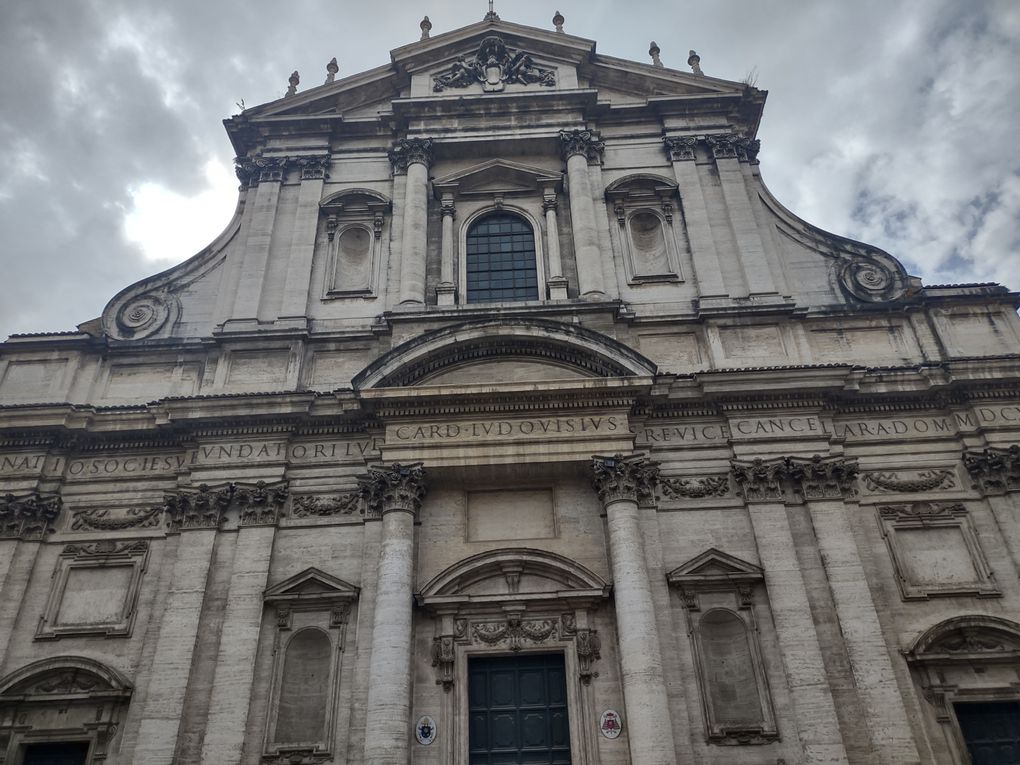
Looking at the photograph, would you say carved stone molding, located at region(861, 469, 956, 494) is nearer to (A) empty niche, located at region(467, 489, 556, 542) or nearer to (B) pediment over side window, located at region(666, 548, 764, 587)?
(B) pediment over side window, located at region(666, 548, 764, 587)

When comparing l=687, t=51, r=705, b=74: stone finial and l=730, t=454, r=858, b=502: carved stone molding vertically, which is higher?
l=687, t=51, r=705, b=74: stone finial

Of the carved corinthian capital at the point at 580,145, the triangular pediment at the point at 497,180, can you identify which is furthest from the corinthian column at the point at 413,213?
the carved corinthian capital at the point at 580,145

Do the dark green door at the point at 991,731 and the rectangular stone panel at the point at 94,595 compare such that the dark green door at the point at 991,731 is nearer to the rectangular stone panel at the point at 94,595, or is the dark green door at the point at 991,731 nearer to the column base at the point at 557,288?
the column base at the point at 557,288

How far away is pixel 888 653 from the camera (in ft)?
41.6

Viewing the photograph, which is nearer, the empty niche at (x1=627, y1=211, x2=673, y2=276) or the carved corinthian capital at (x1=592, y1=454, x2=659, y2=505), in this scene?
the carved corinthian capital at (x1=592, y1=454, x2=659, y2=505)

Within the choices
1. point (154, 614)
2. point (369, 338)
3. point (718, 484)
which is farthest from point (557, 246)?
point (154, 614)

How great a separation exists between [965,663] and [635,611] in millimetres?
5329

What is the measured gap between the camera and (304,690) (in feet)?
43.3

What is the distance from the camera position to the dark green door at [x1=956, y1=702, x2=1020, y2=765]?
1221 centimetres

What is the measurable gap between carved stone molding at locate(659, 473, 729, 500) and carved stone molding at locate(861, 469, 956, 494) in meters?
2.63

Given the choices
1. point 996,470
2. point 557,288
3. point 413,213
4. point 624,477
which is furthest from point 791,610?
point 413,213

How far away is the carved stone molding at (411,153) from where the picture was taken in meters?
18.9

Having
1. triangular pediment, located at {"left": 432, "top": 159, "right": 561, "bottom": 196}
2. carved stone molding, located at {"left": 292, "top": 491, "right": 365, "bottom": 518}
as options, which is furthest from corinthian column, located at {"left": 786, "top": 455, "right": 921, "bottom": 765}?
triangular pediment, located at {"left": 432, "top": 159, "right": 561, "bottom": 196}

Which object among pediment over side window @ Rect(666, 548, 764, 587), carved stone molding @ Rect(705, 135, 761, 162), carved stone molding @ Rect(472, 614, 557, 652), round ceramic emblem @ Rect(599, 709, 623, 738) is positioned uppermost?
carved stone molding @ Rect(705, 135, 761, 162)
